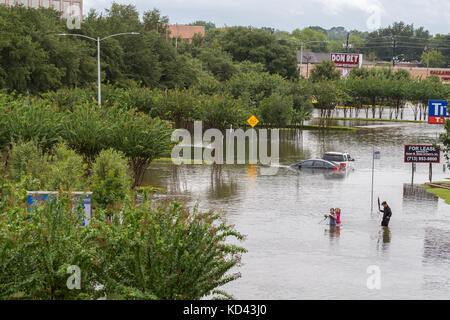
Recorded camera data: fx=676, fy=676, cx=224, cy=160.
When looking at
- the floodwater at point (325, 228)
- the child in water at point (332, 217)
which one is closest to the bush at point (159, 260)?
the floodwater at point (325, 228)

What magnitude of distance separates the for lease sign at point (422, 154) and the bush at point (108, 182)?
75.7 ft

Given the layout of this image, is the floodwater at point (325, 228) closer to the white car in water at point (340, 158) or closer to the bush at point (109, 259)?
the white car in water at point (340, 158)

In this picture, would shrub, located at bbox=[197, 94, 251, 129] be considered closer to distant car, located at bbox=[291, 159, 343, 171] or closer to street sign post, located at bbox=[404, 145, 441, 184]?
distant car, located at bbox=[291, 159, 343, 171]

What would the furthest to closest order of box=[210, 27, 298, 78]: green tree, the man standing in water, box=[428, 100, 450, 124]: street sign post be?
1. box=[210, 27, 298, 78]: green tree
2. box=[428, 100, 450, 124]: street sign post
3. the man standing in water

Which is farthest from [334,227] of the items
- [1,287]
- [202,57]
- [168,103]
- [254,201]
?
[202,57]

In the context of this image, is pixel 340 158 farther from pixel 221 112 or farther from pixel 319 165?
pixel 221 112

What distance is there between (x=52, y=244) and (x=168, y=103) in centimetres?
4887

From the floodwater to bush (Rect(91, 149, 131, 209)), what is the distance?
5461 mm

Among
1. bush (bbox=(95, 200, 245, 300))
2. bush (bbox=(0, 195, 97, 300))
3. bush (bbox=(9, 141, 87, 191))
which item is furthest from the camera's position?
bush (bbox=(9, 141, 87, 191))

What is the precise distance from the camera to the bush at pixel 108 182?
2661cm

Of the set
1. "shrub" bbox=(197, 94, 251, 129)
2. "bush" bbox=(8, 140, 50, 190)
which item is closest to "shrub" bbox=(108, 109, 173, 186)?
"bush" bbox=(8, 140, 50, 190)

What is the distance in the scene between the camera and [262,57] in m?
121

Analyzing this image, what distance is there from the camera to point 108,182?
26.8 metres

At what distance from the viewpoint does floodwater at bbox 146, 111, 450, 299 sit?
21781mm
